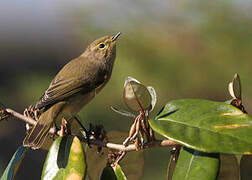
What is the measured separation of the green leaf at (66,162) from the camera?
2.39ft

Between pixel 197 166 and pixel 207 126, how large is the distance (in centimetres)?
7

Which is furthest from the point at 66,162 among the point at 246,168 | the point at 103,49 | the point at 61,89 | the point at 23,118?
the point at 103,49

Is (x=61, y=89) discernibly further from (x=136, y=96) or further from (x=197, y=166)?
(x=197, y=166)

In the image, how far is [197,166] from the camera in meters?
0.67

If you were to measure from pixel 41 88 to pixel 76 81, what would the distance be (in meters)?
1.89

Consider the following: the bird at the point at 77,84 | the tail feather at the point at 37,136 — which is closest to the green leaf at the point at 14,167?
the tail feather at the point at 37,136

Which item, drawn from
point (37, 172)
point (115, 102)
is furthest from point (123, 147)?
point (37, 172)

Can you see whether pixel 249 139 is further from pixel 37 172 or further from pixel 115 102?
pixel 37 172

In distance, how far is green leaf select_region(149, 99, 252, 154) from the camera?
2.00ft

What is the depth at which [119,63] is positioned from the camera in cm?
271

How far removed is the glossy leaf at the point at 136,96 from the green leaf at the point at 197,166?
0.12m

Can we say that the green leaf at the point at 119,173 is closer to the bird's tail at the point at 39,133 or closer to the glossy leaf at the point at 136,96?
the glossy leaf at the point at 136,96

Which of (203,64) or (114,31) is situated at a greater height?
(114,31)

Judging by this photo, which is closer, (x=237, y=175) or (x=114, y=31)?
(x=237, y=175)
